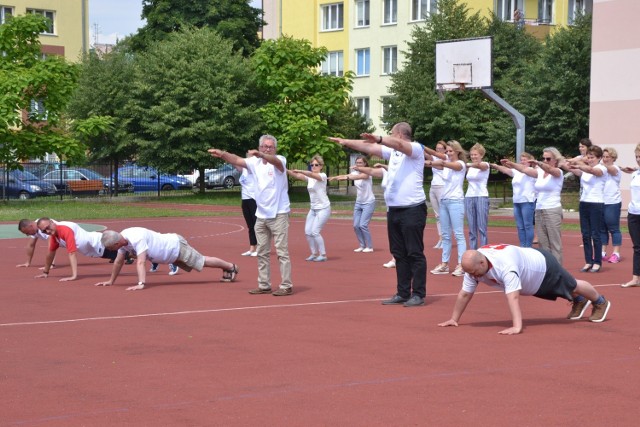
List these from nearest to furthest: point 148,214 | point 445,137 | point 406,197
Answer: point 406,197 < point 148,214 < point 445,137

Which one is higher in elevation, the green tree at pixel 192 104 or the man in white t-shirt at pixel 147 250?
the green tree at pixel 192 104

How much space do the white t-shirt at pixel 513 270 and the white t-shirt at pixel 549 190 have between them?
198 inches

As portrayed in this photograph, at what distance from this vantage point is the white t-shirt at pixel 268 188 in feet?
43.3

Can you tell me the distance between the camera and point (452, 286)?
1424 centimetres

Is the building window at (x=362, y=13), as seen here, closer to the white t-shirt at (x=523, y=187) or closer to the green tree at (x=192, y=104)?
the green tree at (x=192, y=104)

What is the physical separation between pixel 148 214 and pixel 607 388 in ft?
93.9

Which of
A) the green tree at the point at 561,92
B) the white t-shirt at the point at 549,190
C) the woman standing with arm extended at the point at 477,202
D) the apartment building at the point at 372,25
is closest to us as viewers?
the white t-shirt at the point at 549,190

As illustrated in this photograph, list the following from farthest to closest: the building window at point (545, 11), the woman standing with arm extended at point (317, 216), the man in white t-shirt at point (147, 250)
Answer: the building window at point (545, 11), the woman standing with arm extended at point (317, 216), the man in white t-shirt at point (147, 250)

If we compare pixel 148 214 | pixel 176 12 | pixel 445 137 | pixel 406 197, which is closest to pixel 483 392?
pixel 406 197

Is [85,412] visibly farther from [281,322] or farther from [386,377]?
[281,322]

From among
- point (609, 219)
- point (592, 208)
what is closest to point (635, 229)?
point (592, 208)

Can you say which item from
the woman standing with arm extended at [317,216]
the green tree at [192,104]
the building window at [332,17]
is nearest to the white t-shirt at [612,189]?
the woman standing with arm extended at [317,216]

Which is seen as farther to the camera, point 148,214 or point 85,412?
point 148,214

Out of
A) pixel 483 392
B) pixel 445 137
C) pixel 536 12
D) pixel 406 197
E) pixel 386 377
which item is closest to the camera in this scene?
pixel 483 392
